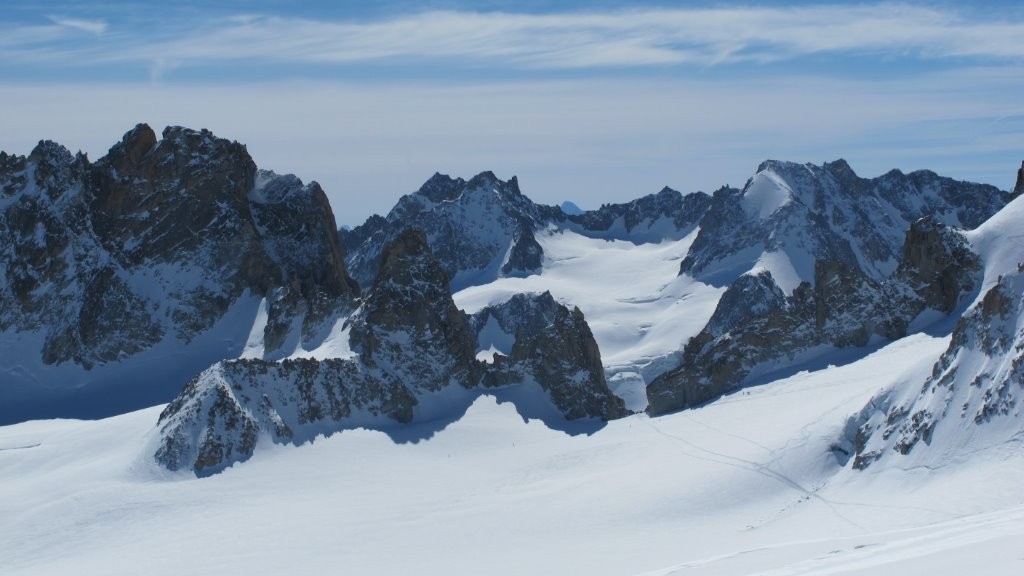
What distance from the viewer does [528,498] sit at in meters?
54.9

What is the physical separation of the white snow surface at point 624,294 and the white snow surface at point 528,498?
52784 mm

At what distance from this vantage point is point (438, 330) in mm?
77625

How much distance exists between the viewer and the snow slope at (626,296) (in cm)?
12112

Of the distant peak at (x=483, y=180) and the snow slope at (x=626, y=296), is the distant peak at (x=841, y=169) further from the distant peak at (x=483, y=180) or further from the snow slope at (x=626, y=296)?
the distant peak at (x=483, y=180)

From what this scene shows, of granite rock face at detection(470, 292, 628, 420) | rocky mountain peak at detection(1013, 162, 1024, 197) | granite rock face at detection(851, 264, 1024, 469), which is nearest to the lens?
granite rock face at detection(851, 264, 1024, 469)

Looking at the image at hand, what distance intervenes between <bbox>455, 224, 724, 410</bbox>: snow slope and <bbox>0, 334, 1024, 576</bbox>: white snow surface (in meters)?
46.2

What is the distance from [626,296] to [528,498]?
10281 cm

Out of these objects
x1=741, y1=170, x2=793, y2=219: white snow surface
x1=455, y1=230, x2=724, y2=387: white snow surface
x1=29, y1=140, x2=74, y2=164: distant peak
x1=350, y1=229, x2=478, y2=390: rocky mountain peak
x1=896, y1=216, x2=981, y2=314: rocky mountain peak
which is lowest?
x1=455, y1=230, x2=724, y2=387: white snow surface

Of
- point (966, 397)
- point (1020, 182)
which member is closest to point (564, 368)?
point (1020, 182)

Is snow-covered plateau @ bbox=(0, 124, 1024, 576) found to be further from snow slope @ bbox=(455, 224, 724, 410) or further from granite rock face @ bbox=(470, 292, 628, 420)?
snow slope @ bbox=(455, 224, 724, 410)

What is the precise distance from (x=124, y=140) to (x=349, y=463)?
43.4m

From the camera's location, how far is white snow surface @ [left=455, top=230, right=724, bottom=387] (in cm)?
12912

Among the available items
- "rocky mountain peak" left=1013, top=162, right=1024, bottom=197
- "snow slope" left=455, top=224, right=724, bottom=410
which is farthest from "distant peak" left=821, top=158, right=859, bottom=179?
"rocky mountain peak" left=1013, top=162, right=1024, bottom=197

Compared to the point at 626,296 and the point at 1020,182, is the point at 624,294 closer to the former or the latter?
the point at 626,296
